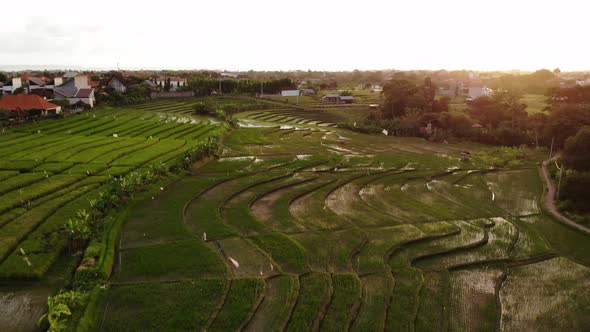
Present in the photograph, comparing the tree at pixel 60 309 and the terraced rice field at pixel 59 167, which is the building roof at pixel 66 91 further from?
the tree at pixel 60 309

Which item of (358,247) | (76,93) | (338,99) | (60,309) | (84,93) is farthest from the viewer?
(338,99)

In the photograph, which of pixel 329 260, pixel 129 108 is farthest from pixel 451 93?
pixel 329 260

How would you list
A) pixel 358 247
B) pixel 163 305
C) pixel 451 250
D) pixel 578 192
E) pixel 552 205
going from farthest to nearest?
pixel 552 205 → pixel 578 192 → pixel 451 250 → pixel 358 247 → pixel 163 305

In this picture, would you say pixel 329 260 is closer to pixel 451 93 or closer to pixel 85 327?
pixel 85 327

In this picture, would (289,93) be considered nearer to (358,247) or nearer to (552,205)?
(552,205)

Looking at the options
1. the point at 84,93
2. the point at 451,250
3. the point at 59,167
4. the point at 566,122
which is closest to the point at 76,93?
the point at 84,93

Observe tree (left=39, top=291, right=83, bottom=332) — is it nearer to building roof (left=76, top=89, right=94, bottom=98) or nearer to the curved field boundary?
the curved field boundary

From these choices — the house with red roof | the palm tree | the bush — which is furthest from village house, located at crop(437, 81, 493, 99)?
the palm tree

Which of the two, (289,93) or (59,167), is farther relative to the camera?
(289,93)
